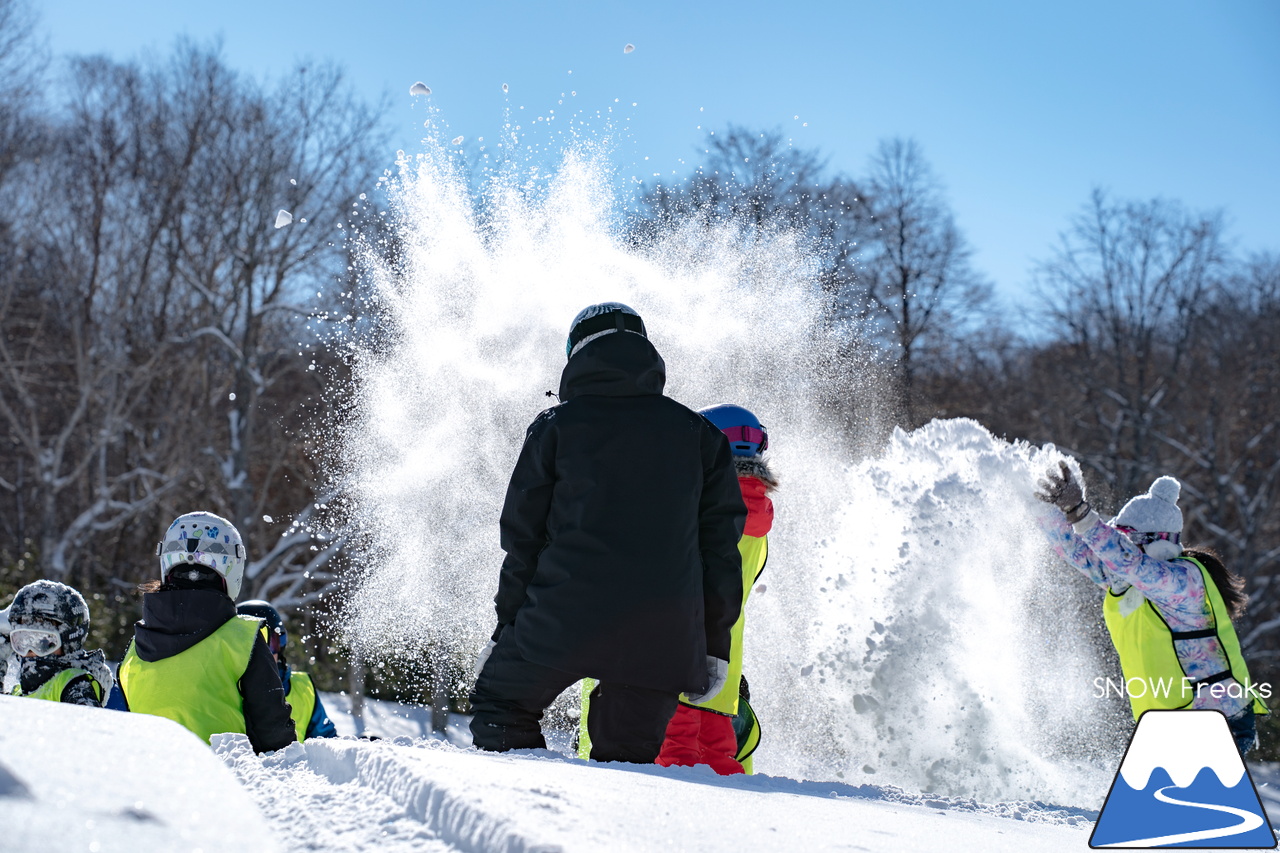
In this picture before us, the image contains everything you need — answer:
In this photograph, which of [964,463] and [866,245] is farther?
[866,245]

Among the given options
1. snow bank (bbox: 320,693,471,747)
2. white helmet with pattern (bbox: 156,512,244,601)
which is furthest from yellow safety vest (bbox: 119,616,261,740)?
snow bank (bbox: 320,693,471,747)

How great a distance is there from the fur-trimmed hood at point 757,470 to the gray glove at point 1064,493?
5.26 ft

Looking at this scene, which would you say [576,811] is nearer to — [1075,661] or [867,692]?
[867,692]

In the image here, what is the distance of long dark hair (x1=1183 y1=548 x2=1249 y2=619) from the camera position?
15.5ft

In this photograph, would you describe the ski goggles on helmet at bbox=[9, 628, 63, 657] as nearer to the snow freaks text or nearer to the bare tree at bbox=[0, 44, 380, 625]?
the snow freaks text

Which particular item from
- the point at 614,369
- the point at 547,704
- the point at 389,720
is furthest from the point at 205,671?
the point at 389,720

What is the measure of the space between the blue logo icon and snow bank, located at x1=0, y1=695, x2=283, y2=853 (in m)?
2.05

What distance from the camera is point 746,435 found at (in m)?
3.99

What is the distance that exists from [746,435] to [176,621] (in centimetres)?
216

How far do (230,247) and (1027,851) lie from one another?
1943 centimetres

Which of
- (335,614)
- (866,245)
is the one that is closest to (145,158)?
(335,614)

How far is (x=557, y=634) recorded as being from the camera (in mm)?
2963

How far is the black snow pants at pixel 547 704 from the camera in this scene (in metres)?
3.07

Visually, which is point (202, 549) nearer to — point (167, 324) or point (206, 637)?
point (206, 637)
